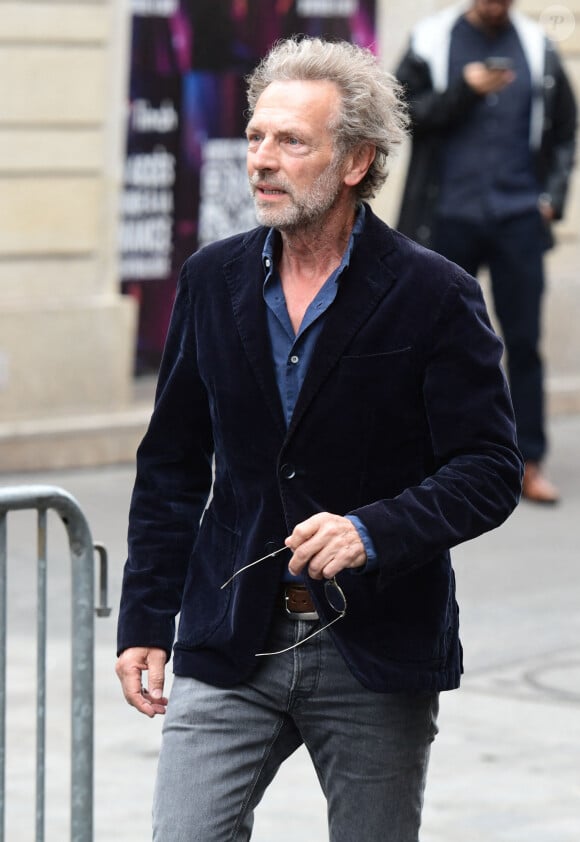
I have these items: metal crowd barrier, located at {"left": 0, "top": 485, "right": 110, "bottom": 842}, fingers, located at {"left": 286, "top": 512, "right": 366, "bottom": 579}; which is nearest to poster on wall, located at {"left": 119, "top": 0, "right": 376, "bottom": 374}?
metal crowd barrier, located at {"left": 0, "top": 485, "right": 110, "bottom": 842}

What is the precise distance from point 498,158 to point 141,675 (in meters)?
6.04

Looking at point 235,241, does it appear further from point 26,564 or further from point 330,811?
point 26,564

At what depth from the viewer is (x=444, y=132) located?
905 centimetres

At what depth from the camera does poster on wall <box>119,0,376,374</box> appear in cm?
1069

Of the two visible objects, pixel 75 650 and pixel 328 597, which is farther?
pixel 75 650

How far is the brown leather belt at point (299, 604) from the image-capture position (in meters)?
3.28

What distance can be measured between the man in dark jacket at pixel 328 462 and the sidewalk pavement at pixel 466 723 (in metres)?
1.67

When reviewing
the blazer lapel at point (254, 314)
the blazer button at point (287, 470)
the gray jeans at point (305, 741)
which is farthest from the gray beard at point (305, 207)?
the gray jeans at point (305, 741)

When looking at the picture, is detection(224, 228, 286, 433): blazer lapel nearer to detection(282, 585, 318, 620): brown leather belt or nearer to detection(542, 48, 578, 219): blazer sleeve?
detection(282, 585, 318, 620): brown leather belt

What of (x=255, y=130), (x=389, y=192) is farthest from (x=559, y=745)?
(x=389, y=192)

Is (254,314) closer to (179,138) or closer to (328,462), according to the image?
(328,462)

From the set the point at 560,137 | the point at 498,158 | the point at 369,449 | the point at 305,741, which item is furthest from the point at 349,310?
the point at 560,137

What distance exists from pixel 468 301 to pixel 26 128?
707cm

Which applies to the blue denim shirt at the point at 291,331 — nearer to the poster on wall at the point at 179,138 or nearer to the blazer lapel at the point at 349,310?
the blazer lapel at the point at 349,310
